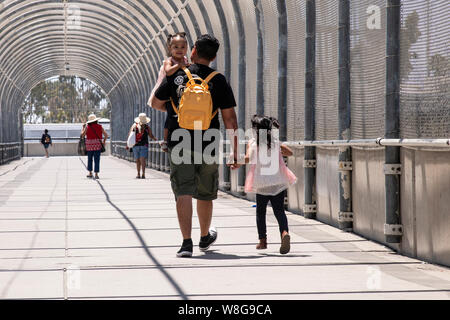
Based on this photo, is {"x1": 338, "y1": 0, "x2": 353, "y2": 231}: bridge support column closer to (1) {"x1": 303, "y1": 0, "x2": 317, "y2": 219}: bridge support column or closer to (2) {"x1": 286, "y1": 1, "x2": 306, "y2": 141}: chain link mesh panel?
(1) {"x1": 303, "y1": 0, "x2": 317, "y2": 219}: bridge support column

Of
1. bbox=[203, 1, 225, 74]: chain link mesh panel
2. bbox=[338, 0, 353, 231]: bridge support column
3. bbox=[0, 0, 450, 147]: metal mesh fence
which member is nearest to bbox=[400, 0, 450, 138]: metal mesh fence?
bbox=[0, 0, 450, 147]: metal mesh fence

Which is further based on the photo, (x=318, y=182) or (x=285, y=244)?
(x=318, y=182)

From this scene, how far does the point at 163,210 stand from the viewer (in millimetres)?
11586

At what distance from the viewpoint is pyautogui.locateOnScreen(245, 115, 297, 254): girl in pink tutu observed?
24.0ft

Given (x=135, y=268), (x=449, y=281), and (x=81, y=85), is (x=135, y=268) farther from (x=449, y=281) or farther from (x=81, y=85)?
(x=81, y=85)

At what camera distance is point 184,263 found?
21.6ft

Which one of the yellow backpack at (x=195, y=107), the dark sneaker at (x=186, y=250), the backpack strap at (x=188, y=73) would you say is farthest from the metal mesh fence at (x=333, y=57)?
the dark sneaker at (x=186, y=250)

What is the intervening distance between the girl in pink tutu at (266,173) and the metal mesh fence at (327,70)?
6.84 ft

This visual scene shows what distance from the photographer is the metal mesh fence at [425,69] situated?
6.36m

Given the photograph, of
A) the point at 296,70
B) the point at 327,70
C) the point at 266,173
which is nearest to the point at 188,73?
the point at 266,173

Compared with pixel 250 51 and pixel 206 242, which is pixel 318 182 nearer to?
pixel 206 242

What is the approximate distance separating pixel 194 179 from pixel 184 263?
736 millimetres

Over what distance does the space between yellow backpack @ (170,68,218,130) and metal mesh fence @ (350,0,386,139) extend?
5.38 ft
